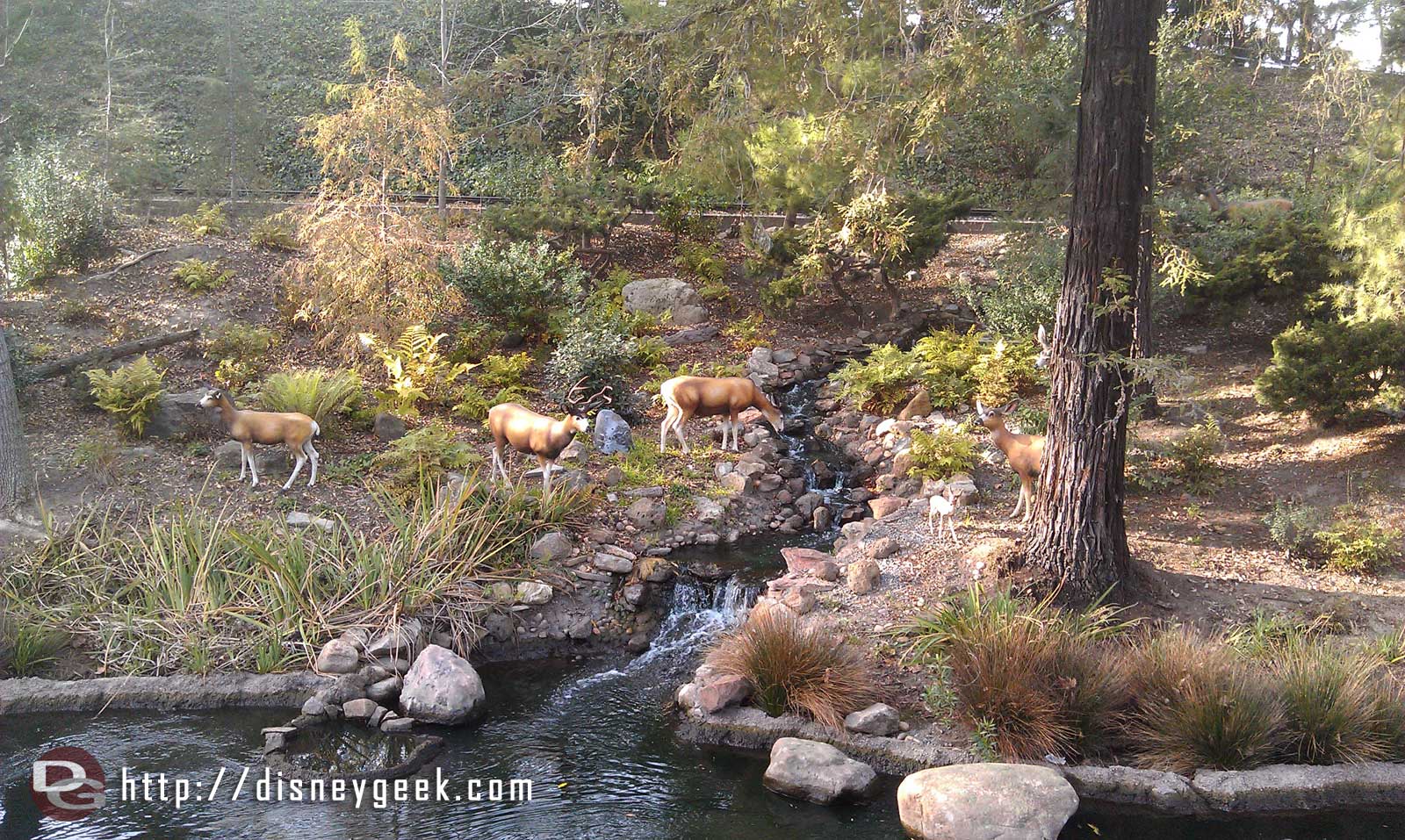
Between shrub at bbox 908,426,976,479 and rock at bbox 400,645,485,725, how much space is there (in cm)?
541

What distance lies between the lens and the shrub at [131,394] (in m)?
10.0

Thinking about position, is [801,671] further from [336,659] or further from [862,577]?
[336,659]

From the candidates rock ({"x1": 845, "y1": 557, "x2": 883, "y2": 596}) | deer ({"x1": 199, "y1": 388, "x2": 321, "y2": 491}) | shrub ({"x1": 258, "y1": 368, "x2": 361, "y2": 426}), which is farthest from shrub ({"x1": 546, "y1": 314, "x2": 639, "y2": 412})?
rock ({"x1": 845, "y1": 557, "x2": 883, "y2": 596})

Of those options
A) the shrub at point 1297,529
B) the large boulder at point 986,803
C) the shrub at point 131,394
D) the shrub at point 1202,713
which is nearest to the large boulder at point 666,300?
the shrub at point 131,394

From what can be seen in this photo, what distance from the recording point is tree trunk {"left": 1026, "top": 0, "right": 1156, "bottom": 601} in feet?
23.3

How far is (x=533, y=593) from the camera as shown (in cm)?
848

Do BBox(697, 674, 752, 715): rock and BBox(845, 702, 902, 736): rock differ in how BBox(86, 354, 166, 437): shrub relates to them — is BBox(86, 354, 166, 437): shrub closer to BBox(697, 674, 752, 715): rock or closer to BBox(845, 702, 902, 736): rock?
BBox(697, 674, 752, 715): rock

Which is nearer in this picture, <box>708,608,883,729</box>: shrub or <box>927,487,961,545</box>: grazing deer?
<box>708,608,883,729</box>: shrub

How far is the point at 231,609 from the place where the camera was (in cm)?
777

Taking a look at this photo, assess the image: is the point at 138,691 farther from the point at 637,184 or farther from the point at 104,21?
the point at 104,21

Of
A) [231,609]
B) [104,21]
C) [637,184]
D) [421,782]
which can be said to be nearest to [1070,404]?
[421,782]

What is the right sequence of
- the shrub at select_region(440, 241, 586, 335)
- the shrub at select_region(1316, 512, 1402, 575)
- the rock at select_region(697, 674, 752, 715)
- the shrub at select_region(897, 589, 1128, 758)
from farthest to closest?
the shrub at select_region(440, 241, 586, 335) → the shrub at select_region(1316, 512, 1402, 575) → the rock at select_region(697, 674, 752, 715) → the shrub at select_region(897, 589, 1128, 758)

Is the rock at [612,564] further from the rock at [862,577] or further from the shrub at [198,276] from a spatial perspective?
the shrub at [198,276]

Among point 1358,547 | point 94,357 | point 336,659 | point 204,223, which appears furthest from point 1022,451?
point 204,223
